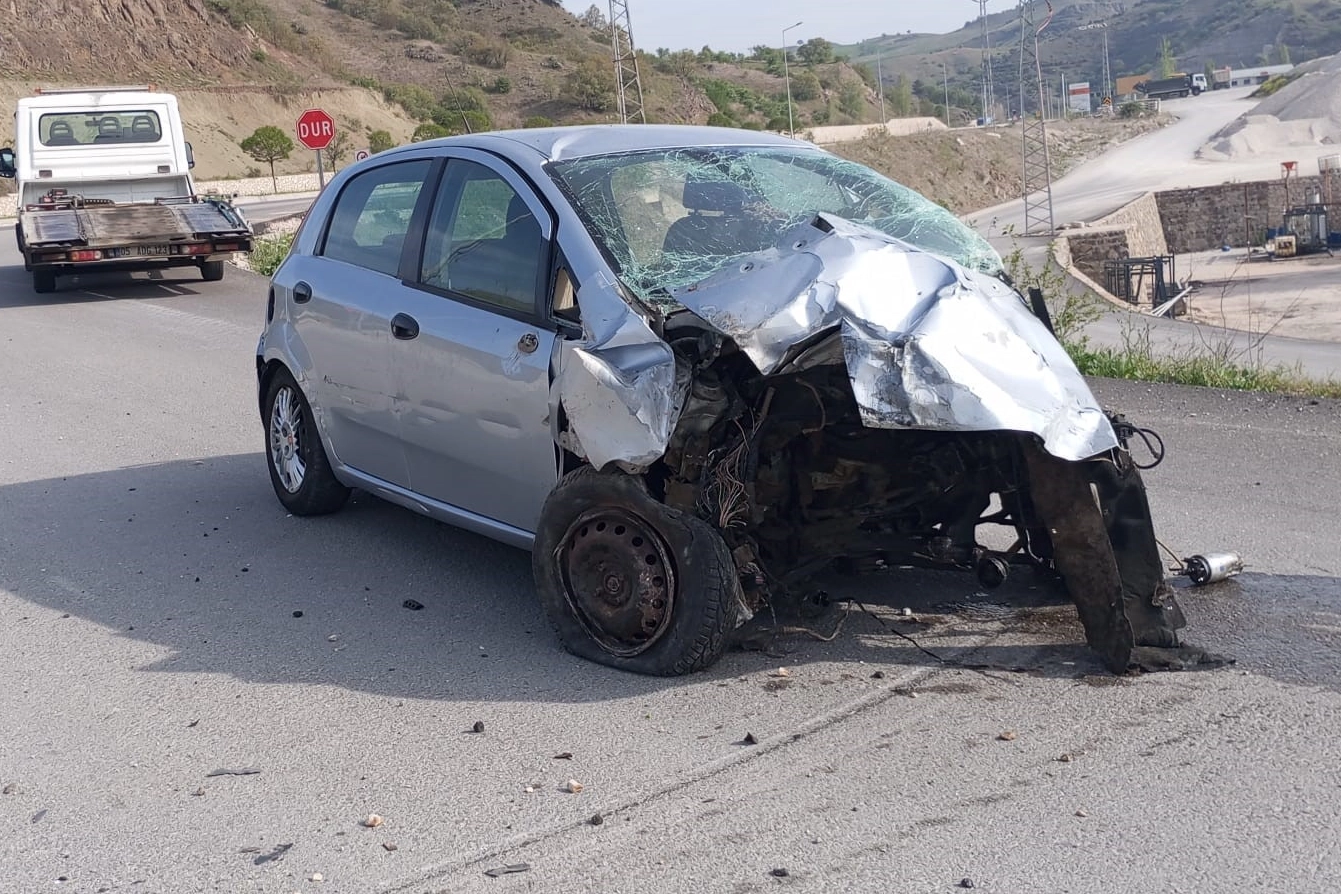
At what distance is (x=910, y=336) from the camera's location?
4492mm

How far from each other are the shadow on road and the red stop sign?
16.5 metres

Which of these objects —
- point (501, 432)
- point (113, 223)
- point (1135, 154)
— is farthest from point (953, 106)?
point (501, 432)

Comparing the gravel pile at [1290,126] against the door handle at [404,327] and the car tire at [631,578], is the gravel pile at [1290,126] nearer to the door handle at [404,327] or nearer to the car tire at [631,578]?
the door handle at [404,327]

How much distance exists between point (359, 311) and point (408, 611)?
1.41 meters

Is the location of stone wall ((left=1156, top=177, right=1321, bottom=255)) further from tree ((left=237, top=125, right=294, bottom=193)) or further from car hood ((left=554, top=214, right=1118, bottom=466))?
car hood ((left=554, top=214, right=1118, bottom=466))

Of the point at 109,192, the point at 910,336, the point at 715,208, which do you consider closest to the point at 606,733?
the point at 910,336

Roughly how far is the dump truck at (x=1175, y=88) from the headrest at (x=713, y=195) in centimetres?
14983

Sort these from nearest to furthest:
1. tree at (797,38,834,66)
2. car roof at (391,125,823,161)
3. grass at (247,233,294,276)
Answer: car roof at (391,125,823,161) → grass at (247,233,294,276) → tree at (797,38,834,66)

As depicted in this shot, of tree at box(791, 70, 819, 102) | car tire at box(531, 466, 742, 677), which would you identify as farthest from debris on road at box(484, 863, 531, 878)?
tree at box(791, 70, 819, 102)

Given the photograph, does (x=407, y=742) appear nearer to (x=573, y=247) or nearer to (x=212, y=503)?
(x=573, y=247)

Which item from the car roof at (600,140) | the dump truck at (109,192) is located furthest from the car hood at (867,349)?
the dump truck at (109,192)

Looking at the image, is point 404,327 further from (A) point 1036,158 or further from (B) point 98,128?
(A) point 1036,158

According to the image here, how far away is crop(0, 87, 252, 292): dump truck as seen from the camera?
58.5 ft

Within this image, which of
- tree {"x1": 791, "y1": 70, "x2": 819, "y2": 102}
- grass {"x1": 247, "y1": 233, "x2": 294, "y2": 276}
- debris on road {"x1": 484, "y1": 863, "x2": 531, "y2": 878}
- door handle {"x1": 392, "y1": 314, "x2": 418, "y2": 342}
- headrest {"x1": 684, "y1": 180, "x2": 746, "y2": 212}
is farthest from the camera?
tree {"x1": 791, "y1": 70, "x2": 819, "y2": 102}
